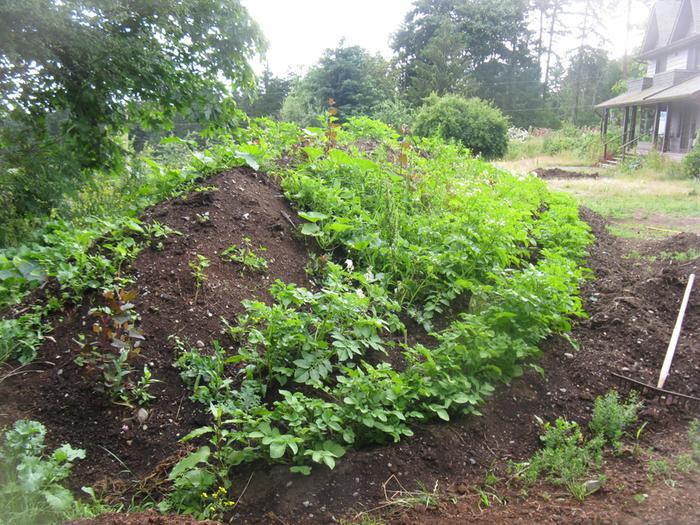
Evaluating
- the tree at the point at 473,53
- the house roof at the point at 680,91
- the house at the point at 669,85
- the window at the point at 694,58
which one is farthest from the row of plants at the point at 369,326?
the tree at the point at 473,53

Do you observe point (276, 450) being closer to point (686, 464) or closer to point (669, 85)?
point (686, 464)

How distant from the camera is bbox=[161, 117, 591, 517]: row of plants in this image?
237 centimetres

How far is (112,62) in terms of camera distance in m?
4.73

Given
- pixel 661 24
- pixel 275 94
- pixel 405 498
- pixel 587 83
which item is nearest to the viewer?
pixel 405 498

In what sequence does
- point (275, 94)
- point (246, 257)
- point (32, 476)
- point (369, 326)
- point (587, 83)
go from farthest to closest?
point (587, 83) → point (275, 94) → point (246, 257) → point (369, 326) → point (32, 476)

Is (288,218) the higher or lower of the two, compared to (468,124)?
lower

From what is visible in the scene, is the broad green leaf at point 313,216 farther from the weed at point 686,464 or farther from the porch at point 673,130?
the porch at point 673,130

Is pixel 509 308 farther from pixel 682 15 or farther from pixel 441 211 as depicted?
pixel 682 15

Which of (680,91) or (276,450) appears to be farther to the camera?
(680,91)

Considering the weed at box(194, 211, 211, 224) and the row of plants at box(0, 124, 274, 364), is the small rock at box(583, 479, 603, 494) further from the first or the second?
the weed at box(194, 211, 211, 224)

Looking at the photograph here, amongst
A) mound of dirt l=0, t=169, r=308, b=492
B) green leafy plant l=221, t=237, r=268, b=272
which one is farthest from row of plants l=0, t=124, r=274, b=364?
green leafy plant l=221, t=237, r=268, b=272

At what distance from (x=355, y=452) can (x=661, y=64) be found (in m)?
26.4

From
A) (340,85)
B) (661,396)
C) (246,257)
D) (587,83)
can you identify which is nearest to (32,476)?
(246,257)

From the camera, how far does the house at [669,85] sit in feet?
59.9
